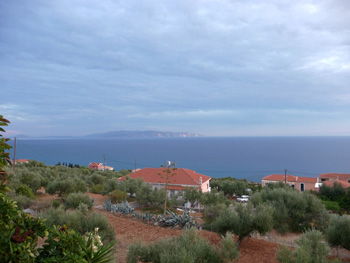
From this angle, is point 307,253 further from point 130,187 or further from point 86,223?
point 130,187

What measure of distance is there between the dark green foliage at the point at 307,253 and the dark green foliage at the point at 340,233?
202cm

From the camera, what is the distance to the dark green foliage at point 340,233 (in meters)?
8.41

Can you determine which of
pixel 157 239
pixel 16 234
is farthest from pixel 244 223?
pixel 16 234

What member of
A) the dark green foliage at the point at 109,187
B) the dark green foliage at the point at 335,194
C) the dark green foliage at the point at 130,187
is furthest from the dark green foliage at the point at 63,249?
the dark green foliage at the point at 335,194

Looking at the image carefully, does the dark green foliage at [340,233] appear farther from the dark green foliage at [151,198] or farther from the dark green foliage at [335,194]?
the dark green foliage at [335,194]

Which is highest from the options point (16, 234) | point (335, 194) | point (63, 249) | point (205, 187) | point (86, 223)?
point (16, 234)

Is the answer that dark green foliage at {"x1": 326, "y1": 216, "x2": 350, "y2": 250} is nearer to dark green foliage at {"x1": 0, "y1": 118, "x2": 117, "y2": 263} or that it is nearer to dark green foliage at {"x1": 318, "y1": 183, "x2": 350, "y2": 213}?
dark green foliage at {"x1": 0, "y1": 118, "x2": 117, "y2": 263}

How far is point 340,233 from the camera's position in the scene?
8.60 m

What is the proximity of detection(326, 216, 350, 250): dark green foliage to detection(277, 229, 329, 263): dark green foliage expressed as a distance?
6.62 feet

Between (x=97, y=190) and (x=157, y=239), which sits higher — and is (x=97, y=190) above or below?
below

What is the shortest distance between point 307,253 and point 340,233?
389 centimetres

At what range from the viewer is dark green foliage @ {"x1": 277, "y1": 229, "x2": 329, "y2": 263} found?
5.54 metres

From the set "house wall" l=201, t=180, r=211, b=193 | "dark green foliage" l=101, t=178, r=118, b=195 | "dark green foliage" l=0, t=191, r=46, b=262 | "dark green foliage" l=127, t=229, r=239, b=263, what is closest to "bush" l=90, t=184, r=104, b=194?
"dark green foliage" l=101, t=178, r=118, b=195

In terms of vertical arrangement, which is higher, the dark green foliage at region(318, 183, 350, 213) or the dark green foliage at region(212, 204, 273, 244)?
the dark green foliage at region(212, 204, 273, 244)
